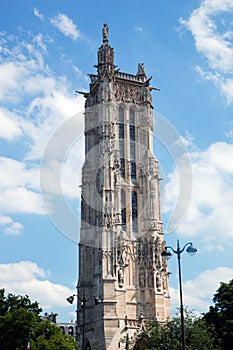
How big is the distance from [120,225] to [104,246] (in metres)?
3.29

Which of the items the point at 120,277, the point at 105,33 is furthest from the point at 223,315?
the point at 105,33

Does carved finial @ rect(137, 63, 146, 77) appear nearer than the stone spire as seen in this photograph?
No

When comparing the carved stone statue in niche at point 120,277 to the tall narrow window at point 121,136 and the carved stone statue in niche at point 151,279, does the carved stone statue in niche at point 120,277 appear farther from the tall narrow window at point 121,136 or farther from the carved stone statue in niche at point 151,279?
the tall narrow window at point 121,136

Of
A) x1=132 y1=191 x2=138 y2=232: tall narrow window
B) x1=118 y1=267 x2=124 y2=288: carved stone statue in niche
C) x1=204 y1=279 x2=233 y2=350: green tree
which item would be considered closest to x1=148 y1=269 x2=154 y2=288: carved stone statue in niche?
x1=118 y1=267 x2=124 y2=288: carved stone statue in niche

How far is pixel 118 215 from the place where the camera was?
5850 cm

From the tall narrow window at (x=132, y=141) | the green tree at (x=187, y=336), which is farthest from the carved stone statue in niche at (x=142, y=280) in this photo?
the green tree at (x=187, y=336)

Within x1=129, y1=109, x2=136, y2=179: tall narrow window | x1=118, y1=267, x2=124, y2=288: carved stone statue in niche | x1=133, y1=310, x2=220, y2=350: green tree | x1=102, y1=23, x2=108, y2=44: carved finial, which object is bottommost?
x1=133, y1=310, x2=220, y2=350: green tree

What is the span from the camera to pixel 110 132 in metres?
62.3

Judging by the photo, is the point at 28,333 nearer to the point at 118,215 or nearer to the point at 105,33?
the point at 118,215

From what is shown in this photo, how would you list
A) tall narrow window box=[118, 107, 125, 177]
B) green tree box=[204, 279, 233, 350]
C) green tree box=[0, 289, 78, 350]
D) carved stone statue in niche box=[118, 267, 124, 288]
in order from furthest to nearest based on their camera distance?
tall narrow window box=[118, 107, 125, 177]
carved stone statue in niche box=[118, 267, 124, 288]
green tree box=[204, 279, 233, 350]
green tree box=[0, 289, 78, 350]

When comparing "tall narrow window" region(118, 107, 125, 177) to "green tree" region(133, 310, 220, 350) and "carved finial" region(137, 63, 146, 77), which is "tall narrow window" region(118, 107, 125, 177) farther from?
"green tree" region(133, 310, 220, 350)

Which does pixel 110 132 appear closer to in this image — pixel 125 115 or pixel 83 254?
pixel 125 115

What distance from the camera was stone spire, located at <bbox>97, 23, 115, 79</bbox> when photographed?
65.4 m

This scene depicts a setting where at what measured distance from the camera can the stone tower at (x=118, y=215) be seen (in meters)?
55.1
